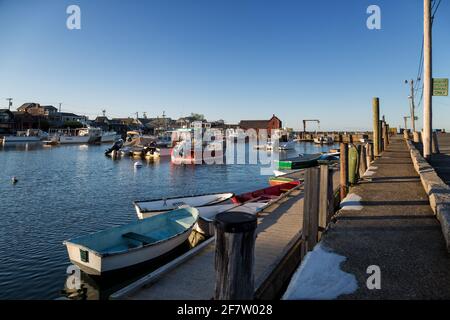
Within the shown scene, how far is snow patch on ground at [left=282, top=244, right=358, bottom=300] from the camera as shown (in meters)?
3.62

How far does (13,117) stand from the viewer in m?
97.7

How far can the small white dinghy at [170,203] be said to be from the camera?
14.2 metres

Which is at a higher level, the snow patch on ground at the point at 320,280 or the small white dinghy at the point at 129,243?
the snow patch on ground at the point at 320,280

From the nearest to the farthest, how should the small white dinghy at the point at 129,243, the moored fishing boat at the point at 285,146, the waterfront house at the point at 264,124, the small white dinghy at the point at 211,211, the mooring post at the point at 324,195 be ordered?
the mooring post at the point at 324,195, the small white dinghy at the point at 129,243, the small white dinghy at the point at 211,211, the moored fishing boat at the point at 285,146, the waterfront house at the point at 264,124

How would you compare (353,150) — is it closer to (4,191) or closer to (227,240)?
(227,240)

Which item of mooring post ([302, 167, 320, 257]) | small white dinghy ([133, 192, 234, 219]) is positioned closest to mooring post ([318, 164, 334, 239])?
mooring post ([302, 167, 320, 257])

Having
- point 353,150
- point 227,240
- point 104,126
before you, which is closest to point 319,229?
point 227,240

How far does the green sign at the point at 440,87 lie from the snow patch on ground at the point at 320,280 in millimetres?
12489

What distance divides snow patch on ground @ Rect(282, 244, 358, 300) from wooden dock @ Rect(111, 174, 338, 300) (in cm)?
205

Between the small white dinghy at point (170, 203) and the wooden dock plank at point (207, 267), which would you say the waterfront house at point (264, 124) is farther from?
the wooden dock plank at point (207, 267)

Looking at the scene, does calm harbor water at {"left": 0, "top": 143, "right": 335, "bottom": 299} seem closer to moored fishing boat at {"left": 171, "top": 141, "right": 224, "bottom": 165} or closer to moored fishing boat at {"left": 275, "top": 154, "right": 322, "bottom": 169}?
moored fishing boat at {"left": 275, "top": 154, "right": 322, "bottom": 169}

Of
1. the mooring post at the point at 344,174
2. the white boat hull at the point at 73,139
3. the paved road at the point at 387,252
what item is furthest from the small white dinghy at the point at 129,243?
the white boat hull at the point at 73,139

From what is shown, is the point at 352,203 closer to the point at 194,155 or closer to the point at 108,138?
the point at 194,155
